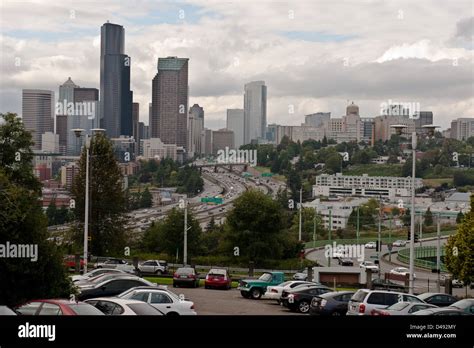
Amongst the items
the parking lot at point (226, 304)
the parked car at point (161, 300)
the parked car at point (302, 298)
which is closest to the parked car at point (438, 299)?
the parked car at point (302, 298)

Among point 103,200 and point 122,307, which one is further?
point 103,200

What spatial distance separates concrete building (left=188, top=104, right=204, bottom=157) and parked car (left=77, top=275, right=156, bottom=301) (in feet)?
228

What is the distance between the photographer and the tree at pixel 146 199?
7969 centimetres

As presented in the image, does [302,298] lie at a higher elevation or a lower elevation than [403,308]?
lower

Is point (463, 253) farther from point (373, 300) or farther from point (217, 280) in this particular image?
point (373, 300)

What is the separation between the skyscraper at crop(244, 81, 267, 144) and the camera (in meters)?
65.8

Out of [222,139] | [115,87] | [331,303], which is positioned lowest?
[331,303]

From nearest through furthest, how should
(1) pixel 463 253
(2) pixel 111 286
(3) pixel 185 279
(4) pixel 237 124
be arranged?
(2) pixel 111 286 < (1) pixel 463 253 < (3) pixel 185 279 < (4) pixel 237 124

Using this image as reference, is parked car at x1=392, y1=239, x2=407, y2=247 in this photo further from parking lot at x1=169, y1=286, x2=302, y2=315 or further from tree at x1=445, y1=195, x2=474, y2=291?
parking lot at x1=169, y1=286, x2=302, y2=315

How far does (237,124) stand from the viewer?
9356cm

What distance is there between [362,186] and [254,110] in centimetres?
4970

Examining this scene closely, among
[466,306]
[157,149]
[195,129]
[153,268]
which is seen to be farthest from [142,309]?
[195,129]
